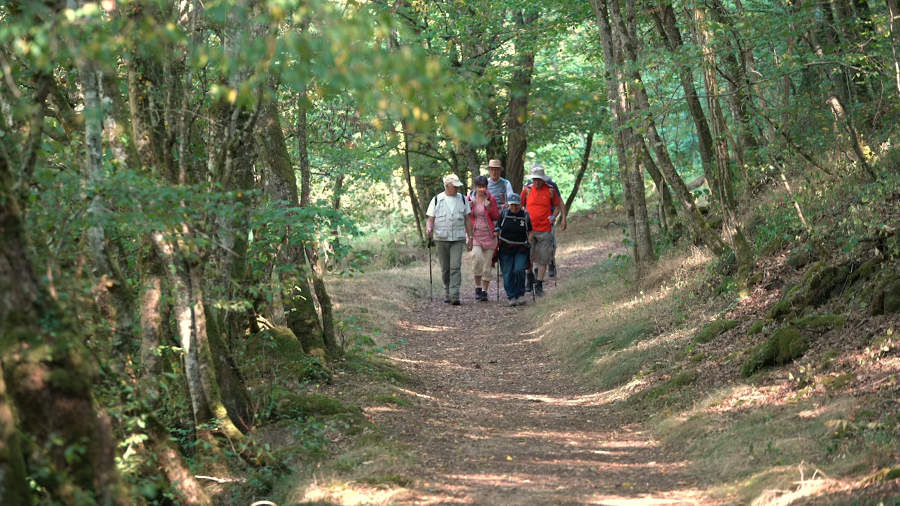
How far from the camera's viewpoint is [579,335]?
40.5ft

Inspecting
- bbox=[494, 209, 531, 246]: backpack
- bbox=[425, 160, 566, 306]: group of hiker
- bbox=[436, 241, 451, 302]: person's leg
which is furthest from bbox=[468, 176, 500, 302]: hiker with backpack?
bbox=[436, 241, 451, 302]: person's leg

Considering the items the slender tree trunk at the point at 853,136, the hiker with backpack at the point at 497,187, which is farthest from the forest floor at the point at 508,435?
the slender tree trunk at the point at 853,136

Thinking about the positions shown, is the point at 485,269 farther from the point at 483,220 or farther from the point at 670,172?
the point at 670,172

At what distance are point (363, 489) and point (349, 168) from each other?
14.8 meters

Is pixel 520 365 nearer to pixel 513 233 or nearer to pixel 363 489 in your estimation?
pixel 513 233

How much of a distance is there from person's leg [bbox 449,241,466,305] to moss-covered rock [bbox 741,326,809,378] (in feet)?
26.1

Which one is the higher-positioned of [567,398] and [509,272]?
Answer: [509,272]

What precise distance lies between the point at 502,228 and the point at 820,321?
797 centimetres

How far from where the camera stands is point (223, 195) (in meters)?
5.37

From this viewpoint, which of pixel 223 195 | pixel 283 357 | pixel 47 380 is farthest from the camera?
pixel 283 357

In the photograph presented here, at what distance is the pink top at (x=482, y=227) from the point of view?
16.2 metres

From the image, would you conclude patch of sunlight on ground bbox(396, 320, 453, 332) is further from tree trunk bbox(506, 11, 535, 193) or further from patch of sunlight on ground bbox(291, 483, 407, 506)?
patch of sunlight on ground bbox(291, 483, 407, 506)

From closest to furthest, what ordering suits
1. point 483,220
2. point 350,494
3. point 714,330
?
point 350,494, point 714,330, point 483,220

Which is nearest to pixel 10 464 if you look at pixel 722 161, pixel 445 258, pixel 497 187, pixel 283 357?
pixel 283 357
